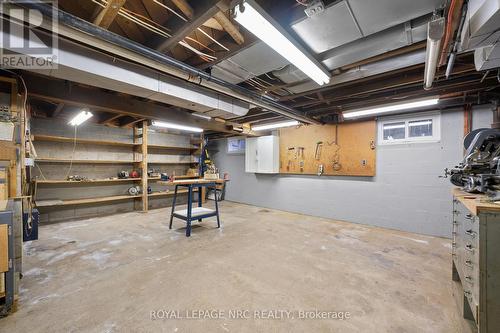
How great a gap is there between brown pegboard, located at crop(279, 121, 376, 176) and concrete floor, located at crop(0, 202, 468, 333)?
1.48 m

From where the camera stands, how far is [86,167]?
5086 mm

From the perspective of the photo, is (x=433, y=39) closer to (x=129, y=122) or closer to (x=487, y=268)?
(x=487, y=268)

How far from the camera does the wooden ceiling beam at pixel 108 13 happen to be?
1482 mm

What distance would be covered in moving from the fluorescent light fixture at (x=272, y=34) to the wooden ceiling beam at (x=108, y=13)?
2.81 feet

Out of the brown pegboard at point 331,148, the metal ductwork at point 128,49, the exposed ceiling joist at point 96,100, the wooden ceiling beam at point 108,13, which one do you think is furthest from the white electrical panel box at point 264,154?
the wooden ceiling beam at point 108,13

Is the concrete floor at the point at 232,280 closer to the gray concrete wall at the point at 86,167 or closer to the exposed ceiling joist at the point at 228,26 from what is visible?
the gray concrete wall at the point at 86,167

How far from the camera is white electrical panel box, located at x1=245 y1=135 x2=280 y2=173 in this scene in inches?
230

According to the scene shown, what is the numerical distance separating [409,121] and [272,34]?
378 cm

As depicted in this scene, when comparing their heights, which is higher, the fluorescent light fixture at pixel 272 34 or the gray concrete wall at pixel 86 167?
the fluorescent light fixture at pixel 272 34

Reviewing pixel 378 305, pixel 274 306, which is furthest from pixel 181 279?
pixel 378 305

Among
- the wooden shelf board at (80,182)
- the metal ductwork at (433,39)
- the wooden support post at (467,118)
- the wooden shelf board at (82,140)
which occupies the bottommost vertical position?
the wooden shelf board at (80,182)

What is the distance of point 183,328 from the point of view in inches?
64.6

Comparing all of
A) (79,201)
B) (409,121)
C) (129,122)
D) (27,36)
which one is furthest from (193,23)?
(79,201)

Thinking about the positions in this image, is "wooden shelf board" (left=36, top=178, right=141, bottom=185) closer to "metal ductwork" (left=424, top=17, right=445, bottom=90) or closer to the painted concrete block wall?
the painted concrete block wall
